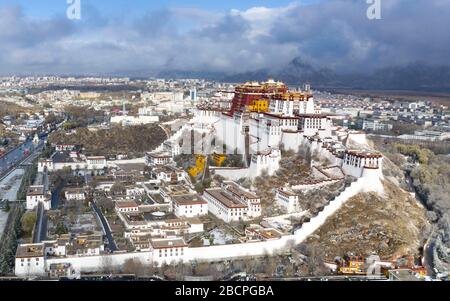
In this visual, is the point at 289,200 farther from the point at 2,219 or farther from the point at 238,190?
the point at 2,219

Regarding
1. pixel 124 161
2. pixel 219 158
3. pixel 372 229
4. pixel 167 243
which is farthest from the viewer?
pixel 124 161

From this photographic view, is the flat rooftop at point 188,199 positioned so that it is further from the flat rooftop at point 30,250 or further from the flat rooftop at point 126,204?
the flat rooftop at point 30,250

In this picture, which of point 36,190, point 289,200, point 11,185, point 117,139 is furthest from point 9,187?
point 289,200

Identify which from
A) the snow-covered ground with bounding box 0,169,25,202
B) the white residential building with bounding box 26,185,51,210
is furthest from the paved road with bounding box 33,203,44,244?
Answer: the snow-covered ground with bounding box 0,169,25,202

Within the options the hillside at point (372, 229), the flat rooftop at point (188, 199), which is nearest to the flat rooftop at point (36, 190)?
the flat rooftop at point (188, 199)

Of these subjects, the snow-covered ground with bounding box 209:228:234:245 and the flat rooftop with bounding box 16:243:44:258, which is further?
the snow-covered ground with bounding box 209:228:234:245

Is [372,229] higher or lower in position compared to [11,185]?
higher

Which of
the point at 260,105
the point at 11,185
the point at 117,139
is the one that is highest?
the point at 260,105

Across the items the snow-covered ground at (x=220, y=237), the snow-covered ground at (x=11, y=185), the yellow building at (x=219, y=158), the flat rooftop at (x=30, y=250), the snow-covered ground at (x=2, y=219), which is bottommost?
the snow-covered ground at (x=11, y=185)

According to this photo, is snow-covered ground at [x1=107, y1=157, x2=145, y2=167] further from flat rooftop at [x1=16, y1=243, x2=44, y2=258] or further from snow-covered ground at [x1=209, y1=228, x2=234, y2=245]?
flat rooftop at [x1=16, y1=243, x2=44, y2=258]

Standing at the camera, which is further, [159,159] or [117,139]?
[117,139]

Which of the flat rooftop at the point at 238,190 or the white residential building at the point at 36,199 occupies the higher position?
the flat rooftop at the point at 238,190
